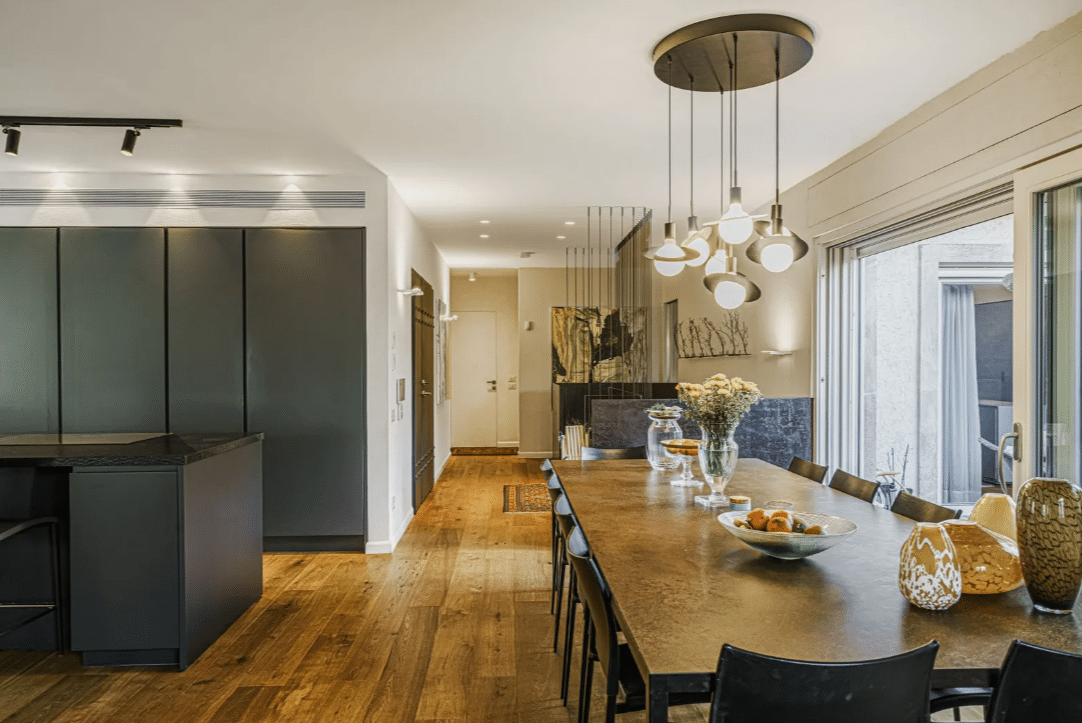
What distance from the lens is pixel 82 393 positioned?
4.96 meters

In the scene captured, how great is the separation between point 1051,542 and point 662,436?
208cm

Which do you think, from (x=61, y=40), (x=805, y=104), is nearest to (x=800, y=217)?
(x=805, y=104)

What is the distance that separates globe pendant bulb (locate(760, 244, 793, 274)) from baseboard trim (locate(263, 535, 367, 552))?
138 inches

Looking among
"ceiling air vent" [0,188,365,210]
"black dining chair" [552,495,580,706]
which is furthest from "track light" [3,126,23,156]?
"black dining chair" [552,495,580,706]

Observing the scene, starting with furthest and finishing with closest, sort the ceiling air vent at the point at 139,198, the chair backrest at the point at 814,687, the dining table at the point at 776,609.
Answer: the ceiling air vent at the point at 139,198
the dining table at the point at 776,609
the chair backrest at the point at 814,687

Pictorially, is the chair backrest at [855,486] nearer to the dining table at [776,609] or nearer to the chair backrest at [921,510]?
the chair backrest at [921,510]

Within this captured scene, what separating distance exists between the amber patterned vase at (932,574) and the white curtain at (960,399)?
295 centimetres

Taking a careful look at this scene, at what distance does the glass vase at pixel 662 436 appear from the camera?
3.55m

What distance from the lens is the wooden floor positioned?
269cm

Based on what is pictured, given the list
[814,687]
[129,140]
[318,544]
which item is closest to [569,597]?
[814,687]

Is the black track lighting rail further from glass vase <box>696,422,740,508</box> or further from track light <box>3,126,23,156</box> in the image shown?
glass vase <box>696,422,740,508</box>

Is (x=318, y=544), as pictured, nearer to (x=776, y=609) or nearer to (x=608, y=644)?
(x=608, y=644)

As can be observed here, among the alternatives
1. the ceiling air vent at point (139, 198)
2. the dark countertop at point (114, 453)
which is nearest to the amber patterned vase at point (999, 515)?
the dark countertop at point (114, 453)

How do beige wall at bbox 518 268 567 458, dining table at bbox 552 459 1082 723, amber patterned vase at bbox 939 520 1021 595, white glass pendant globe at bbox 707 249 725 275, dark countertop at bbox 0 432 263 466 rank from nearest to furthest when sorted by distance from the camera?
dining table at bbox 552 459 1082 723, amber patterned vase at bbox 939 520 1021 595, dark countertop at bbox 0 432 263 466, white glass pendant globe at bbox 707 249 725 275, beige wall at bbox 518 268 567 458
